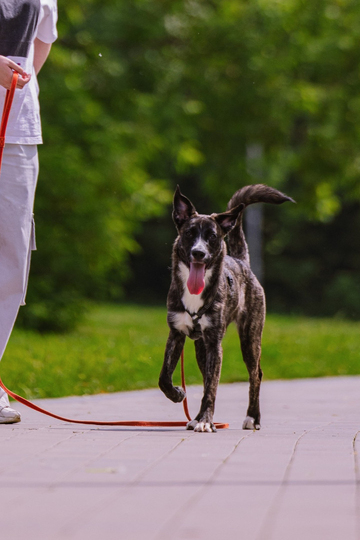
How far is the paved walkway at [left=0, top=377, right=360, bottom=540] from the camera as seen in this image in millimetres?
3307

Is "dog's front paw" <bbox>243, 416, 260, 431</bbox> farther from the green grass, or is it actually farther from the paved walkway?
the green grass

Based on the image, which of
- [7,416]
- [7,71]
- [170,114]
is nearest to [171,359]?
[7,416]

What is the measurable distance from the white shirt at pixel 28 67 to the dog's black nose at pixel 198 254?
3.82 feet

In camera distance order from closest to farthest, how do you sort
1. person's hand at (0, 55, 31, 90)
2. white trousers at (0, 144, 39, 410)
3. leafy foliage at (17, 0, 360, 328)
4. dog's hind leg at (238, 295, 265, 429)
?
1. person's hand at (0, 55, 31, 90)
2. white trousers at (0, 144, 39, 410)
3. dog's hind leg at (238, 295, 265, 429)
4. leafy foliage at (17, 0, 360, 328)

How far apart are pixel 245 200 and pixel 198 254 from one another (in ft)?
2.96

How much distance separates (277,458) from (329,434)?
1.10 metres

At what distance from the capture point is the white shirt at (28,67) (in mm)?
5750

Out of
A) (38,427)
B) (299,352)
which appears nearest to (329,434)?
(38,427)

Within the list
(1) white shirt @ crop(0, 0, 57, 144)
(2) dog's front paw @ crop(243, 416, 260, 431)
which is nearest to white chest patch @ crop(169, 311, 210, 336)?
(2) dog's front paw @ crop(243, 416, 260, 431)

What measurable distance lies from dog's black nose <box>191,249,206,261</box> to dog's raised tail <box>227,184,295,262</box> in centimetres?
73

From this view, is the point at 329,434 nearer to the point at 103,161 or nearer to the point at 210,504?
the point at 210,504

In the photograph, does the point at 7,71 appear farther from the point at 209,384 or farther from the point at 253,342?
the point at 253,342

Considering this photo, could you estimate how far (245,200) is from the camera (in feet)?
22.0

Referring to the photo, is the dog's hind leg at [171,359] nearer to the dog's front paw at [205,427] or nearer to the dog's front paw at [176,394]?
the dog's front paw at [176,394]
